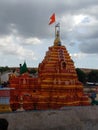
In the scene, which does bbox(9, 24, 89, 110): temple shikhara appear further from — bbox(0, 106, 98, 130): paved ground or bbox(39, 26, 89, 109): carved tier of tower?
bbox(0, 106, 98, 130): paved ground

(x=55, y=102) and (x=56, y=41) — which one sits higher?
(x=56, y=41)

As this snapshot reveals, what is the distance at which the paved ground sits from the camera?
19.4 meters

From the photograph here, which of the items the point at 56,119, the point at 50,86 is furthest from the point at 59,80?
the point at 56,119

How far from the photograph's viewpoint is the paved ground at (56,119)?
1942 centimetres

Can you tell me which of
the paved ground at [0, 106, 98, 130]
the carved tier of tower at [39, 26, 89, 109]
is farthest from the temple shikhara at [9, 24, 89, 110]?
the paved ground at [0, 106, 98, 130]

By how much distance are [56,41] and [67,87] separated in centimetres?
473

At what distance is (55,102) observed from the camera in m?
27.1

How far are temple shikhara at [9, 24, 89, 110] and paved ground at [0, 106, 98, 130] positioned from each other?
10.4 ft

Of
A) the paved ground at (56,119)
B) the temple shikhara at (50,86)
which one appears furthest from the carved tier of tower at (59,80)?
the paved ground at (56,119)

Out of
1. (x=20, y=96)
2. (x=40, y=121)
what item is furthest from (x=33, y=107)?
(x=40, y=121)

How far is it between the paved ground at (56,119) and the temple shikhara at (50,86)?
317 cm

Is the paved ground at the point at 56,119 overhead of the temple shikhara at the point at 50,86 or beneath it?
beneath

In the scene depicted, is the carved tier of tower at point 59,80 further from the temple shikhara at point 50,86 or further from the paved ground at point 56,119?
the paved ground at point 56,119

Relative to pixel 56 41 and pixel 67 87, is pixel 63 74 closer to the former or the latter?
pixel 67 87
